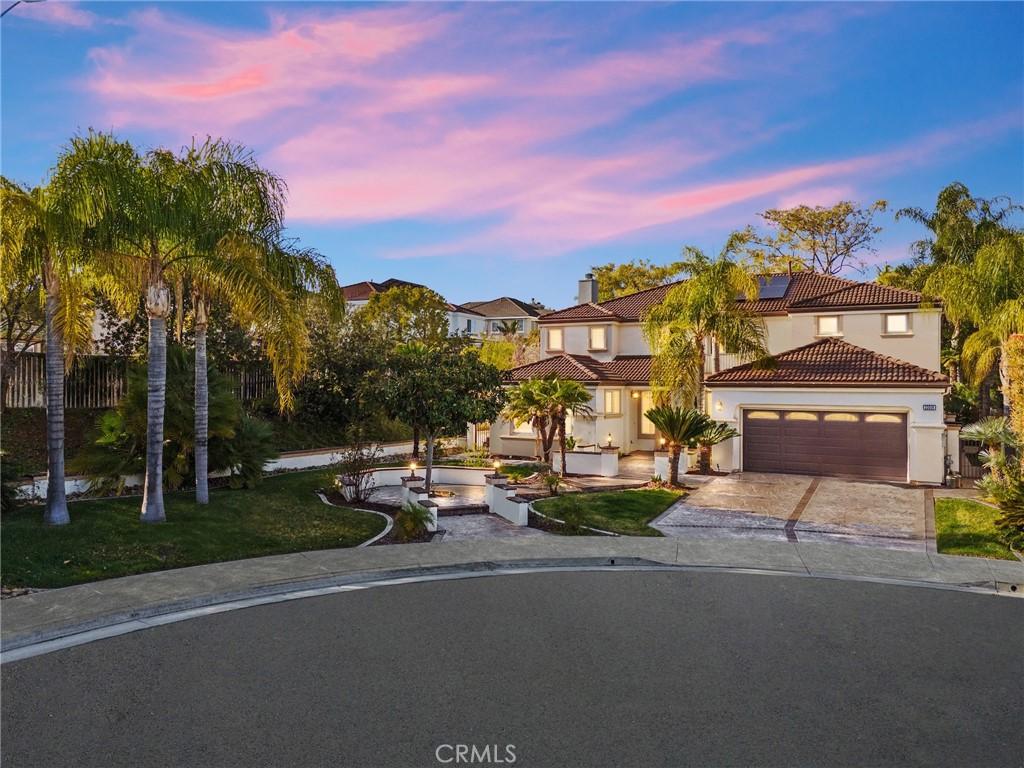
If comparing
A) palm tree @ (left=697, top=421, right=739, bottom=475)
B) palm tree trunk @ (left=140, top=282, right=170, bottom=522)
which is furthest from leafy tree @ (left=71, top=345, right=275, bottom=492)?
palm tree @ (left=697, top=421, right=739, bottom=475)

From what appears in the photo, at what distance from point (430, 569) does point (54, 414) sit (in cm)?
740

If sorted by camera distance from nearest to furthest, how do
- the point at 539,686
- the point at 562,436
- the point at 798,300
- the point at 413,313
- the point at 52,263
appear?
the point at 539,686, the point at 52,263, the point at 562,436, the point at 798,300, the point at 413,313

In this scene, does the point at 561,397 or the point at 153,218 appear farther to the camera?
the point at 561,397

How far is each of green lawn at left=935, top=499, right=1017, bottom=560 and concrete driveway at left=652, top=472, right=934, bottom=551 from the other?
0.33 meters

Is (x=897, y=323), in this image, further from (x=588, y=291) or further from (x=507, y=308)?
(x=507, y=308)

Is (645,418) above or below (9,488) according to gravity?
above

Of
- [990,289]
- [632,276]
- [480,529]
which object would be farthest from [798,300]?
[480,529]

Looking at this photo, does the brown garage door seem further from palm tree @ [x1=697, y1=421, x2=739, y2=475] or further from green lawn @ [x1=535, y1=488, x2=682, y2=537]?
green lawn @ [x1=535, y1=488, x2=682, y2=537]

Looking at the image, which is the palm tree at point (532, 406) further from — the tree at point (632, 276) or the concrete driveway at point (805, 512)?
the tree at point (632, 276)

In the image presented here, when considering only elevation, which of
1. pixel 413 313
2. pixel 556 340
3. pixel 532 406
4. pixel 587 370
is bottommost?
pixel 532 406

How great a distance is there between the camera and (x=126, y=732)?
548 centimetres

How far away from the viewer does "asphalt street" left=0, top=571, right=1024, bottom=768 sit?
5.30 metres

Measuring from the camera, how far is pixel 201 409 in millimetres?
14859

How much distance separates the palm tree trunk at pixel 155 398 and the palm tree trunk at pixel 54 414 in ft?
4.46
